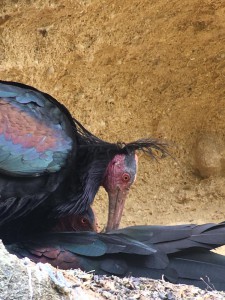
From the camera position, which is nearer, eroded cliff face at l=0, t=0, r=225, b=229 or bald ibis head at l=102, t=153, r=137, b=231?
bald ibis head at l=102, t=153, r=137, b=231

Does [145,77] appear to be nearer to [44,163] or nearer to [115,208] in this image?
[115,208]

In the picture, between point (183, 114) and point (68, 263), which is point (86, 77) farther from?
point (68, 263)

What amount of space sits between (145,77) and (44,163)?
1.50 m

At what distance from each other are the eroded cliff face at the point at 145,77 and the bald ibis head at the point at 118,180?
0.81 m

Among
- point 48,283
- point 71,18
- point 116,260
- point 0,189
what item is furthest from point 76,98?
point 48,283

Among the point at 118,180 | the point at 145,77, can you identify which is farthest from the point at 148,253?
the point at 145,77

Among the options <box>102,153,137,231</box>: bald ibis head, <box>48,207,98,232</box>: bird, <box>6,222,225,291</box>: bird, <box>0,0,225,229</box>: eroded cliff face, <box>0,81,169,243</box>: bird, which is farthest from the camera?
<box>0,0,225,229</box>: eroded cliff face

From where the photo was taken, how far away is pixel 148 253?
3.65 meters

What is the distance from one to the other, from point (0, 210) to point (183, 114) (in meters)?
1.78

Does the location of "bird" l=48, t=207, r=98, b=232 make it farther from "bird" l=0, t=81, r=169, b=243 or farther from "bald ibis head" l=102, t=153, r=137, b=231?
"bald ibis head" l=102, t=153, r=137, b=231

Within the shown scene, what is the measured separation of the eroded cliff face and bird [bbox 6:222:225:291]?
4.56 ft

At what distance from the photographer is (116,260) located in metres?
3.69

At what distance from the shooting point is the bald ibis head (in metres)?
4.46

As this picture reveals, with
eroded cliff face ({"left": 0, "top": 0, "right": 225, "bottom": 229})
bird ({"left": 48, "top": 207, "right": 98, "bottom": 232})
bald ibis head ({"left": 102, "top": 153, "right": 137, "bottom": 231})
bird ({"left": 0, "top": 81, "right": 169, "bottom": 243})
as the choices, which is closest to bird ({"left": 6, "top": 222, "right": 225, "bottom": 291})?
bird ({"left": 0, "top": 81, "right": 169, "bottom": 243})
